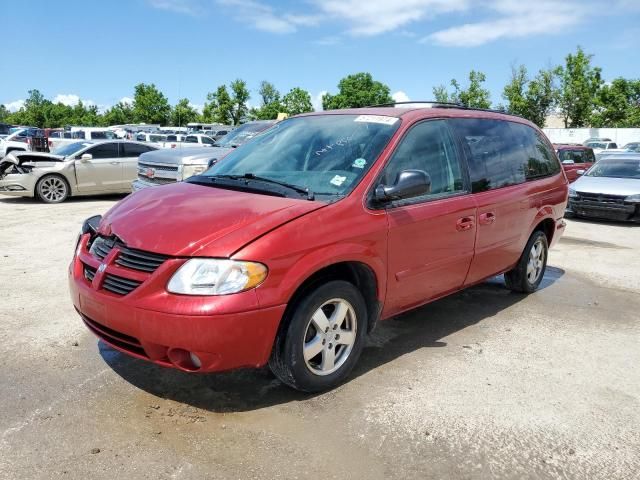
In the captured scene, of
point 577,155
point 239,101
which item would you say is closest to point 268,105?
point 239,101

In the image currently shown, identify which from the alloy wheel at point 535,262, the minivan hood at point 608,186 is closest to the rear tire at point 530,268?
the alloy wheel at point 535,262

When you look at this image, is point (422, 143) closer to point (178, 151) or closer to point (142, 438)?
point (142, 438)

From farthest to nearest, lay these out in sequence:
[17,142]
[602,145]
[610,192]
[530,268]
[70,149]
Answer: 1. [602,145]
2. [17,142]
3. [70,149]
4. [610,192]
5. [530,268]

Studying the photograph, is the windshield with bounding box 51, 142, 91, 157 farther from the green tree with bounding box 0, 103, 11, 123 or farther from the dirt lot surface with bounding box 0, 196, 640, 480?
the green tree with bounding box 0, 103, 11, 123

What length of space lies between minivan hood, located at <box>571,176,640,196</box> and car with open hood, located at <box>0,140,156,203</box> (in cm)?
1024

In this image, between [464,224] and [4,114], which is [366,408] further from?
[4,114]

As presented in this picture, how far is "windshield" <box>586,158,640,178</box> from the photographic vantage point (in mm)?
12336

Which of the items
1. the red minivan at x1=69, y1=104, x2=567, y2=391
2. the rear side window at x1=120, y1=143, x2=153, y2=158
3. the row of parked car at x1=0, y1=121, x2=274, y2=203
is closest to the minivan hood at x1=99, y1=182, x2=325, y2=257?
the red minivan at x1=69, y1=104, x2=567, y2=391

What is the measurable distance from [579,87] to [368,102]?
37627 mm

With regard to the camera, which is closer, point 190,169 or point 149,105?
point 190,169

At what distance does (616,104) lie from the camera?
45000 mm

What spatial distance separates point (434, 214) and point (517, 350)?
1.32 meters

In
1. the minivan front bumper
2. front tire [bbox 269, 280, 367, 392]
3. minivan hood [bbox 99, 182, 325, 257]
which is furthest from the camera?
front tire [bbox 269, 280, 367, 392]

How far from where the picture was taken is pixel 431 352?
437 cm
